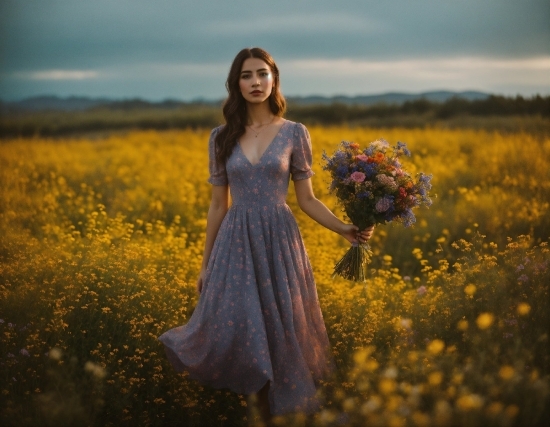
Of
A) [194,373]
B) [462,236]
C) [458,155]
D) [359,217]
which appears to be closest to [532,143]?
[458,155]

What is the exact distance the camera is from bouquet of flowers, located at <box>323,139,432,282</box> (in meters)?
3.44

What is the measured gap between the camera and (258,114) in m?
3.61

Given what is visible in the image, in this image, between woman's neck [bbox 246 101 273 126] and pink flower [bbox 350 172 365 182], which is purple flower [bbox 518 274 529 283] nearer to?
pink flower [bbox 350 172 365 182]

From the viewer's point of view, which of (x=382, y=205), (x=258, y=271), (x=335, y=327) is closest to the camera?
(x=382, y=205)

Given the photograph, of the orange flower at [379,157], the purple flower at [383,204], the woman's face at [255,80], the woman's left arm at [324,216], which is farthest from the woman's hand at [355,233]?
the woman's face at [255,80]

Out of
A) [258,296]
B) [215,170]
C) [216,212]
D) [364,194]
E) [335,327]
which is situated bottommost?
[335,327]

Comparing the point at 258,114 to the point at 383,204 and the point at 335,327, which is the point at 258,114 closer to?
the point at 383,204

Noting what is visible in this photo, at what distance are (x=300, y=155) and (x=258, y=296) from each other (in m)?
0.81

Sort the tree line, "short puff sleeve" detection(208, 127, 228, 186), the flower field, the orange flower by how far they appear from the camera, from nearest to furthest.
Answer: the flower field
the orange flower
"short puff sleeve" detection(208, 127, 228, 186)
the tree line

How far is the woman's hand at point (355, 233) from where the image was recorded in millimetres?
3564

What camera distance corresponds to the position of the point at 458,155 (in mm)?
10461

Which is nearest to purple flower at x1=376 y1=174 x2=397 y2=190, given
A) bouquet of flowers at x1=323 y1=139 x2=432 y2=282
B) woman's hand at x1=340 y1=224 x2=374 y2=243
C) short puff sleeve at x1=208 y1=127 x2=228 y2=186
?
bouquet of flowers at x1=323 y1=139 x2=432 y2=282

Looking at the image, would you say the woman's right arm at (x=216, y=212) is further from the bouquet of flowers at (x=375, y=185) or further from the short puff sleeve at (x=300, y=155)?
the bouquet of flowers at (x=375, y=185)

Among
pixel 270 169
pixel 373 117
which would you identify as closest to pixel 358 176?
pixel 270 169
